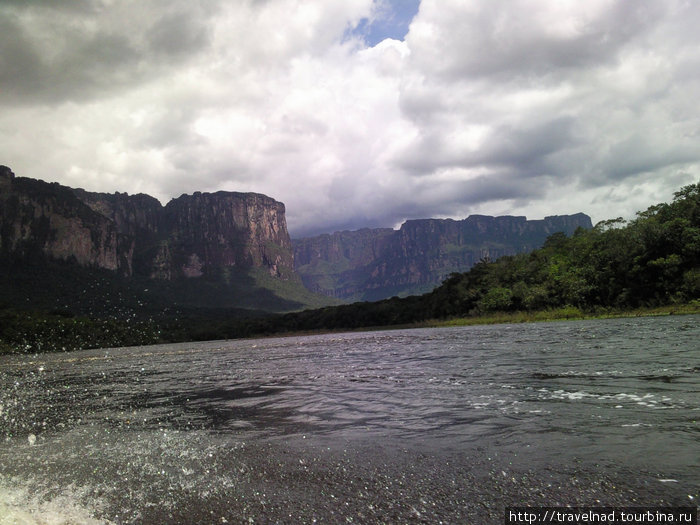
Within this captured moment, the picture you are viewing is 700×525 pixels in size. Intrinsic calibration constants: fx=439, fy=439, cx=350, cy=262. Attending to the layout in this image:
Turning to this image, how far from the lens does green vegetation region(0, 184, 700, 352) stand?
6294cm

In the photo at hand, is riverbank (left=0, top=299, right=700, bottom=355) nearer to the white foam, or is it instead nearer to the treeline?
the treeline

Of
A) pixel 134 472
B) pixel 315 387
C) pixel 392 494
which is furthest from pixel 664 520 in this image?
pixel 315 387

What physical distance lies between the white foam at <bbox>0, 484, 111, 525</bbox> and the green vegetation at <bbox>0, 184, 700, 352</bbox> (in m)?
69.2

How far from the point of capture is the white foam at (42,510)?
5186mm

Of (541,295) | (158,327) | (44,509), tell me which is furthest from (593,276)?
(158,327)

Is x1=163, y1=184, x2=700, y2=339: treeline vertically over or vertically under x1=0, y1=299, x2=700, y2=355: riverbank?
over

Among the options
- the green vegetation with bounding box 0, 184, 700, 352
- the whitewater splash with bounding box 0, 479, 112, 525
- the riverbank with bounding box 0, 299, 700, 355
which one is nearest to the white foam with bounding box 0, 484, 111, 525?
the whitewater splash with bounding box 0, 479, 112, 525

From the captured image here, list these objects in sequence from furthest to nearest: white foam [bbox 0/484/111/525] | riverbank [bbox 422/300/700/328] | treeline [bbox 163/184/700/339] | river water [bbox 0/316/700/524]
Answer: treeline [bbox 163/184/700/339] < riverbank [bbox 422/300/700/328] < river water [bbox 0/316/700/524] < white foam [bbox 0/484/111/525]

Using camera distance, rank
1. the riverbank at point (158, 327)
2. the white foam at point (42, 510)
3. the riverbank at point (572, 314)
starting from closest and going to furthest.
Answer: the white foam at point (42, 510) → the riverbank at point (572, 314) → the riverbank at point (158, 327)

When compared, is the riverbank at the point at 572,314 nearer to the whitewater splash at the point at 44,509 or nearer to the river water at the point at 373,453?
the river water at the point at 373,453

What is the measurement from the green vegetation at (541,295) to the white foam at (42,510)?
6920 cm

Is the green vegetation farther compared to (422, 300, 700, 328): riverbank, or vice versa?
the green vegetation

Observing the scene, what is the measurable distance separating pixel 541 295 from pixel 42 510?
94.1 metres

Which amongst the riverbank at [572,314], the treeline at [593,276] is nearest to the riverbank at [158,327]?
the riverbank at [572,314]
